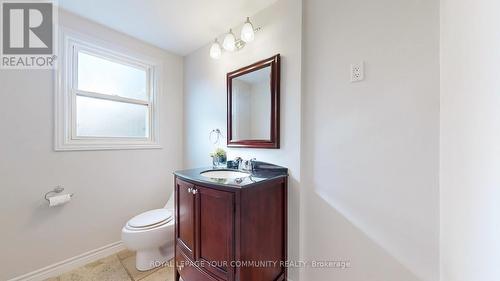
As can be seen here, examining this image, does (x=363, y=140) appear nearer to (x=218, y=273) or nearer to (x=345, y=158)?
(x=345, y=158)

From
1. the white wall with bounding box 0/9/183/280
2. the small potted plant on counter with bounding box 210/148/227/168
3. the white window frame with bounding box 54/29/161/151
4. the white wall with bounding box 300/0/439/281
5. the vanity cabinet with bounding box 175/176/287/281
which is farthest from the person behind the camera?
the small potted plant on counter with bounding box 210/148/227/168

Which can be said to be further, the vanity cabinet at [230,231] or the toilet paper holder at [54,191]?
the toilet paper holder at [54,191]

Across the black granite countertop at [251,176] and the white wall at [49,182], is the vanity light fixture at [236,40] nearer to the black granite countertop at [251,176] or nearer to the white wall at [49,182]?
the white wall at [49,182]

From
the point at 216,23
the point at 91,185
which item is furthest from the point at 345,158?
the point at 91,185

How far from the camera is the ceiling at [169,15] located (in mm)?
1562

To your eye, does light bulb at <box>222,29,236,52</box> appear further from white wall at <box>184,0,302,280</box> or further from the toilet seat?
the toilet seat

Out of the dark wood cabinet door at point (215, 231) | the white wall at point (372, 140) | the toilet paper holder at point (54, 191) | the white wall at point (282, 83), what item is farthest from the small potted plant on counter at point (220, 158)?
the toilet paper holder at point (54, 191)

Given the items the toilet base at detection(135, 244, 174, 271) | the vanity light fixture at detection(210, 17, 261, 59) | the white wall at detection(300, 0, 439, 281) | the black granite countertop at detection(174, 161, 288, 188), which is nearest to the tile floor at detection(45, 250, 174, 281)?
the toilet base at detection(135, 244, 174, 271)

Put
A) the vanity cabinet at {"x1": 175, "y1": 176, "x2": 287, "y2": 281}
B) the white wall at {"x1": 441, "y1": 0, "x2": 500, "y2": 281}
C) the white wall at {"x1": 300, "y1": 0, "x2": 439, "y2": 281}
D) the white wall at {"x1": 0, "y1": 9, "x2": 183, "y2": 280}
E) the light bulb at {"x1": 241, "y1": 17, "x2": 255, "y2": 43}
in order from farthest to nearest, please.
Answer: the light bulb at {"x1": 241, "y1": 17, "x2": 255, "y2": 43} < the white wall at {"x1": 0, "y1": 9, "x2": 183, "y2": 280} < the vanity cabinet at {"x1": 175, "y1": 176, "x2": 287, "y2": 281} < the white wall at {"x1": 300, "y1": 0, "x2": 439, "y2": 281} < the white wall at {"x1": 441, "y1": 0, "x2": 500, "y2": 281}

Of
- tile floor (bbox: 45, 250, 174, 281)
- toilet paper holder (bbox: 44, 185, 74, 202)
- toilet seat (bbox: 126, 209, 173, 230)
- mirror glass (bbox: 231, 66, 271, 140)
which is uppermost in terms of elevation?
mirror glass (bbox: 231, 66, 271, 140)

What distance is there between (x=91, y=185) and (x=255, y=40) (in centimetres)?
203

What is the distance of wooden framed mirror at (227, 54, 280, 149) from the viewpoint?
1.51 m

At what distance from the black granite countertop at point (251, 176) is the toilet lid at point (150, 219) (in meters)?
0.53

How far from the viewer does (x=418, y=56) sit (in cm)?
98
